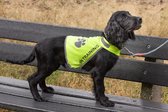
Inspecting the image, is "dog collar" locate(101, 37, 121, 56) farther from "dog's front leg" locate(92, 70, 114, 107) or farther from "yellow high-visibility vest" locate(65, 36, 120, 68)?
"dog's front leg" locate(92, 70, 114, 107)

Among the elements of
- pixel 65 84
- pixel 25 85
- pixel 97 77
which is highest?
pixel 97 77

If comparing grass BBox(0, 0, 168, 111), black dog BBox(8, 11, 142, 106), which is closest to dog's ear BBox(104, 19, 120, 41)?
black dog BBox(8, 11, 142, 106)

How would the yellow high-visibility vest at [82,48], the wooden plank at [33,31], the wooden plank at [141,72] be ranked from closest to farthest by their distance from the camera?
the yellow high-visibility vest at [82,48] < the wooden plank at [141,72] < the wooden plank at [33,31]

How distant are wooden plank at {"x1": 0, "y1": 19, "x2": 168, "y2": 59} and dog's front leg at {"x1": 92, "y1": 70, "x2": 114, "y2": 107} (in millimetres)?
737

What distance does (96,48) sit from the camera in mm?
4645

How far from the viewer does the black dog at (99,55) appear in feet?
14.9

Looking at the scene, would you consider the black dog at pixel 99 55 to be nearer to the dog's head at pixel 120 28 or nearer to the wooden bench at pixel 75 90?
the dog's head at pixel 120 28

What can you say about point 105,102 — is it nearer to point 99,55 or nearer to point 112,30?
point 99,55

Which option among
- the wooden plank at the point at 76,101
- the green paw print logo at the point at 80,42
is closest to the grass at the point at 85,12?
the wooden plank at the point at 76,101

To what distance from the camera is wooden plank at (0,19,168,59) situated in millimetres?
5121

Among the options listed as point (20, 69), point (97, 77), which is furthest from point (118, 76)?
point (20, 69)

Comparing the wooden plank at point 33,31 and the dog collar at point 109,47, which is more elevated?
the dog collar at point 109,47

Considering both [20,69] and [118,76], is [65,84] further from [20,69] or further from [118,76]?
[118,76]

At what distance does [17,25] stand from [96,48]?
148 cm
